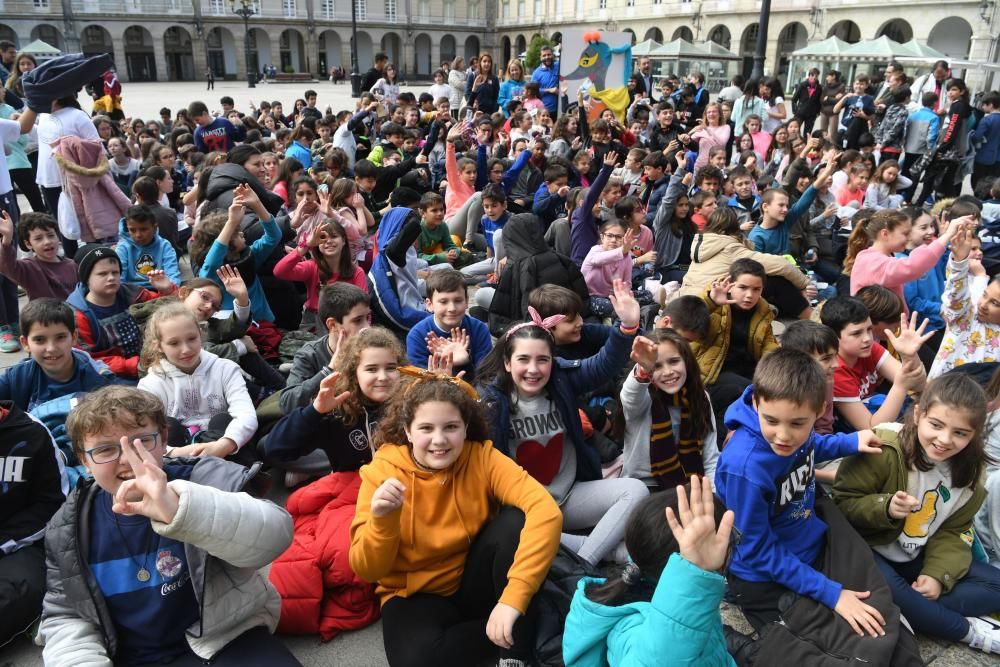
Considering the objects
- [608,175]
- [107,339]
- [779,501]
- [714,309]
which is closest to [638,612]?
[779,501]

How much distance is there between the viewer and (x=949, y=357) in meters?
4.00

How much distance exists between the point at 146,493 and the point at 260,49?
58.8 m

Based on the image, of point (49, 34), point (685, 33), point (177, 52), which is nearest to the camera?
point (685, 33)

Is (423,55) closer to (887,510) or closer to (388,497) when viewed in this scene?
(887,510)

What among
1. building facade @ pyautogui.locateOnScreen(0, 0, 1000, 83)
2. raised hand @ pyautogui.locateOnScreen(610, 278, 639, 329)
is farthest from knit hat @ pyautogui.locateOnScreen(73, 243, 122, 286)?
building facade @ pyautogui.locateOnScreen(0, 0, 1000, 83)

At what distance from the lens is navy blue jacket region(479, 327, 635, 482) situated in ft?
10.0

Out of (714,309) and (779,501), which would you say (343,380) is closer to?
(779,501)

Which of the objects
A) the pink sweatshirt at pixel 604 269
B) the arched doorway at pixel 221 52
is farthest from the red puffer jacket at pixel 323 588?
the arched doorway at pixel 221 52

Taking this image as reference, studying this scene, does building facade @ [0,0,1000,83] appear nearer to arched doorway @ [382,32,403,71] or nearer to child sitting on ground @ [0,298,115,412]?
arched doorway @ [382,32,403,71]

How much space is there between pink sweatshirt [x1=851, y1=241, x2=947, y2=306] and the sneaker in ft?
21.2

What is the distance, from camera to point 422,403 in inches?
96.0

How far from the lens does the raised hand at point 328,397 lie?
2.88 m

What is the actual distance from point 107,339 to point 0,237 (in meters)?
1.31

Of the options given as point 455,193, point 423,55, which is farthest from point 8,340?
point 423,55
